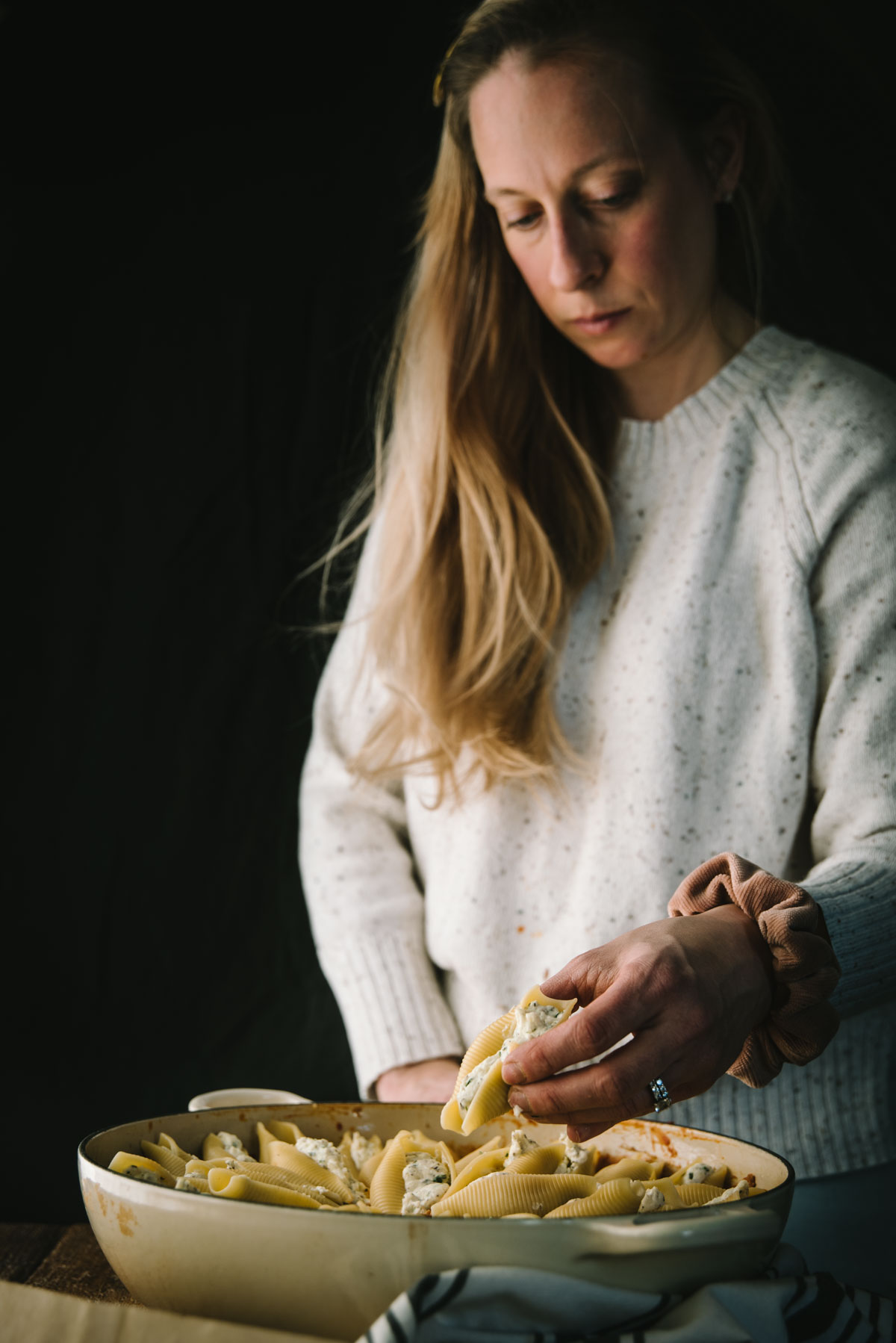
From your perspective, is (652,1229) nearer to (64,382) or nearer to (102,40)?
(64,382)

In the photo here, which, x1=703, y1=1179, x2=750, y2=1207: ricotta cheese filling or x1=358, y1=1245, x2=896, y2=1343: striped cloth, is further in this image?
x1=703, y1=1179, x2=750, y2=1207: ricotta cheese filling

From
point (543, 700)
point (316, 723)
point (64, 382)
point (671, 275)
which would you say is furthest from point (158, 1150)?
point (64, 382)

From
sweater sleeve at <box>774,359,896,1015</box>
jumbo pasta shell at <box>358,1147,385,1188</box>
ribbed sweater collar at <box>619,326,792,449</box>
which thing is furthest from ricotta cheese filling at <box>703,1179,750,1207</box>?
ribbed sweater collar at <box>619,326,792,449</box>

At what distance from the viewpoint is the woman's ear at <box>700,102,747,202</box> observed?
120 centimetres

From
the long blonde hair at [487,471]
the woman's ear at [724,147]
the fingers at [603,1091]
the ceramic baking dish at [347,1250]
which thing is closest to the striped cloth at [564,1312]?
the ceramic baking dish at [347,1250]

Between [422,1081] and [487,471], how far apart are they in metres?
0.71

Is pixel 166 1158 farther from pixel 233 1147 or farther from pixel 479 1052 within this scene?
pixel 479 1052

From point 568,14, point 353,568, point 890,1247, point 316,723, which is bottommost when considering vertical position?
point 890,1247

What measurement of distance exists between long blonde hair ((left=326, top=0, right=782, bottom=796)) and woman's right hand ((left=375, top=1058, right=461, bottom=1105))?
0.31 m

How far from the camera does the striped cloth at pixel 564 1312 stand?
0.50 m

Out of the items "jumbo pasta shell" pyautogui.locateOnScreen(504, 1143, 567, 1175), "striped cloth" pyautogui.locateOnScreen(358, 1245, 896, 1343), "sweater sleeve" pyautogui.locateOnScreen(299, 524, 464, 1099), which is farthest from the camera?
"sweater sleeve" pyautogui.locateOnScreen(299, 524, 464, 1099)

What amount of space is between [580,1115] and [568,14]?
3.50ft

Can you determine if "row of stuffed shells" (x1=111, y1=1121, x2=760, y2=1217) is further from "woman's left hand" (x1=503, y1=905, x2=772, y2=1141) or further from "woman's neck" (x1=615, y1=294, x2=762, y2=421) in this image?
"woman's neck" (x1=615, y1=294, x2=762, y2=421)

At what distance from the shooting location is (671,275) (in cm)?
117
